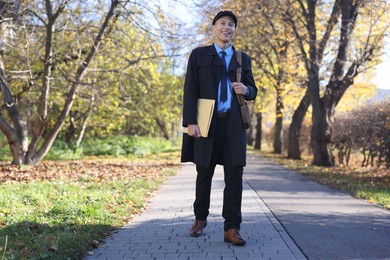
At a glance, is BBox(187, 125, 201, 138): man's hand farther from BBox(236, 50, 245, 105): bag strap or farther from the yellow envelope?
BBox(236, 50, 245, 105): bag strap

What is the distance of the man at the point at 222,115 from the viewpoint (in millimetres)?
5277

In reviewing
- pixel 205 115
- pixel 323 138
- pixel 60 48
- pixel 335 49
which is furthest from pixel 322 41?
pixel 205 115

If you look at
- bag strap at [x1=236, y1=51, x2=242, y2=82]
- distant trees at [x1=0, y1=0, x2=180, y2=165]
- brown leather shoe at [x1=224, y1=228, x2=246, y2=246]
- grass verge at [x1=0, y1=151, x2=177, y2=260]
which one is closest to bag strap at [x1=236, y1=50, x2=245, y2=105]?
bag strap at [x1=236, y1=51, x2=242, y2=82]

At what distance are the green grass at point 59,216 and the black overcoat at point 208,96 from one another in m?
1.46

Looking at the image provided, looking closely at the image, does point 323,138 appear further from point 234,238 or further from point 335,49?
point 234,238

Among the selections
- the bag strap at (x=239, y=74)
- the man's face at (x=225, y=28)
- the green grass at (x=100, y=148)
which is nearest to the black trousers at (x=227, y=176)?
the bag strap at (x=239, y=74)

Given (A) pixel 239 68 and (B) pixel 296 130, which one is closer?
(A) pixel 239 68

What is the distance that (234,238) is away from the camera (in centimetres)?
512

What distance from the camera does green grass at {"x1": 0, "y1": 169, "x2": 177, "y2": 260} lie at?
476 centimetres

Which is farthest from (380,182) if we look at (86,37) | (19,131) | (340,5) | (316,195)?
(19,131)

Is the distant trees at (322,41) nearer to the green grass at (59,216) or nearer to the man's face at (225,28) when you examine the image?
the green grass at (59,216)

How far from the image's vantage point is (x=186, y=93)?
17.9ft

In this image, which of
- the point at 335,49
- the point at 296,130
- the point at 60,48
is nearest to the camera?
the point at 60,48

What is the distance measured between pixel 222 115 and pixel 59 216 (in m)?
2.59
